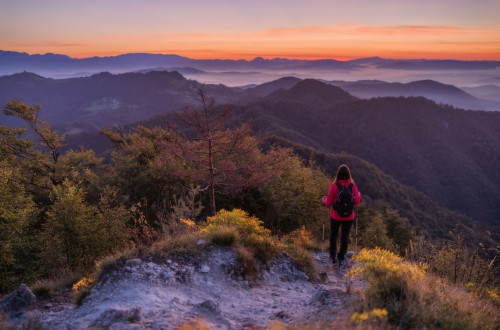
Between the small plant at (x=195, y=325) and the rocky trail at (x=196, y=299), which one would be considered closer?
the small plant at (x=195, y=325)

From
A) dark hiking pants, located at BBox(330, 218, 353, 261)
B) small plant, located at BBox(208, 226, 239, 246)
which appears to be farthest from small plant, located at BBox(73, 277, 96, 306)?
dark hiking pants, located at BBox(330, 218, 353, 261)

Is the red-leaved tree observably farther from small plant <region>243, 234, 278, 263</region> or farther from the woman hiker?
the woman hiker

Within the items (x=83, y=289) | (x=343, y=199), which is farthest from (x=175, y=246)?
(x=343, y=199)

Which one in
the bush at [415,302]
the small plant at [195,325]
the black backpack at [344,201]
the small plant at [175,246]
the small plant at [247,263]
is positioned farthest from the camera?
the black backpack at [344,201]

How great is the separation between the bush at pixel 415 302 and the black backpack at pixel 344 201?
7.38ft

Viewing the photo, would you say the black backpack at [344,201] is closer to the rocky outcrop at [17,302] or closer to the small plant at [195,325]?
the small plant at [195,325]

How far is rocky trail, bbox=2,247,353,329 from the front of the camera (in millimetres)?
4777

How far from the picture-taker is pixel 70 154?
2469 cm

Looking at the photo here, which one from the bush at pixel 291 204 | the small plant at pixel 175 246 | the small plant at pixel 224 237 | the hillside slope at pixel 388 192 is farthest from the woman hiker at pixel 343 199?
the hillside slope at pixel 388 192

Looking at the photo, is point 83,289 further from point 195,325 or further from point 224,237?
point 224,237

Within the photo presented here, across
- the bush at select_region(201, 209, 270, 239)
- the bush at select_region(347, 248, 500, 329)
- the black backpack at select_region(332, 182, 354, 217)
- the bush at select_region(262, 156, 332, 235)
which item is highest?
→ the black backpack at select_region(332, 182, 354, 217)

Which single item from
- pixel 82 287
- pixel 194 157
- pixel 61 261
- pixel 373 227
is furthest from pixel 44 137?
pixel 373 227

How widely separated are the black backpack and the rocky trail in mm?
1858

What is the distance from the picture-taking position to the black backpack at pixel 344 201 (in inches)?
283
